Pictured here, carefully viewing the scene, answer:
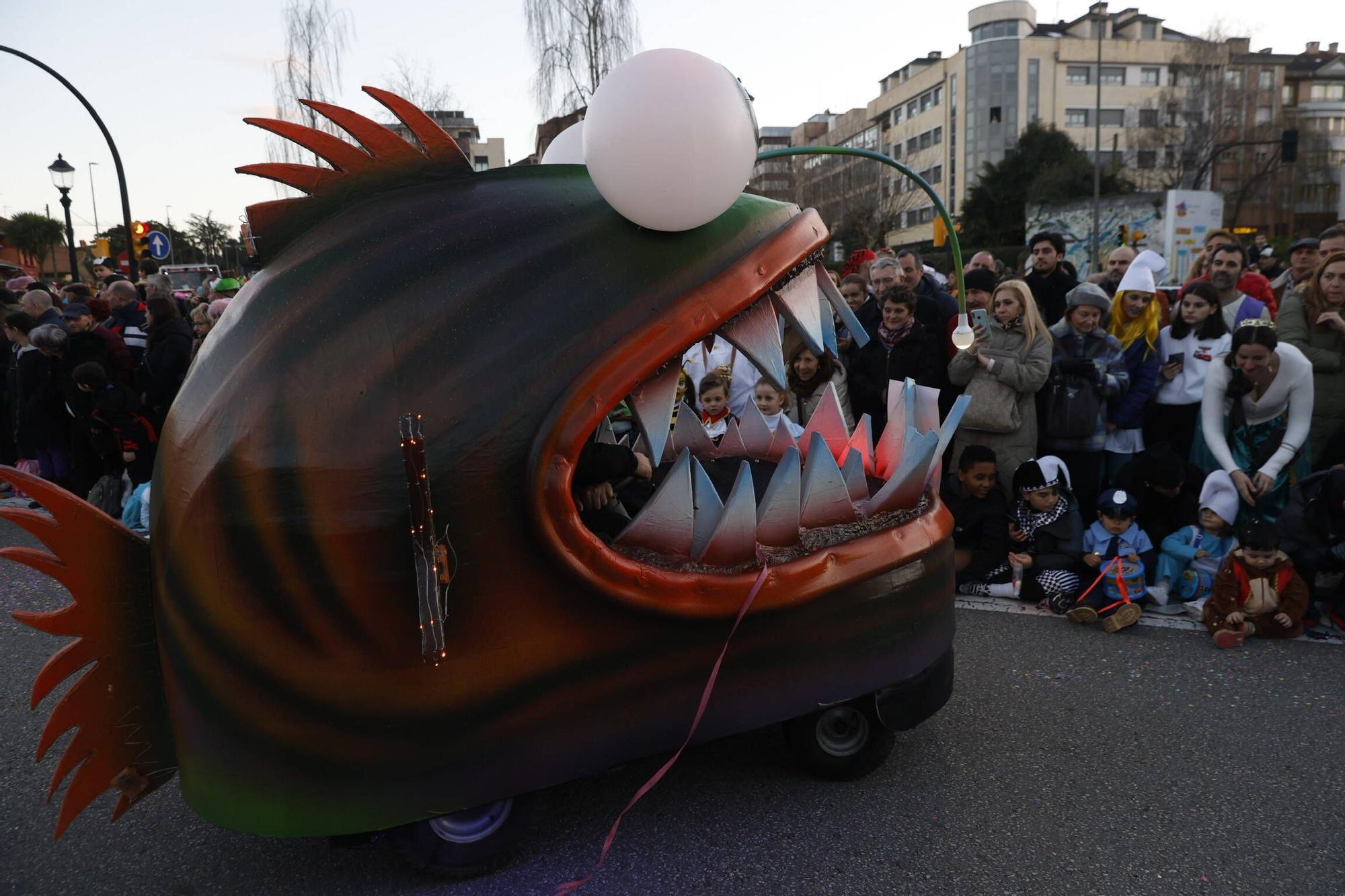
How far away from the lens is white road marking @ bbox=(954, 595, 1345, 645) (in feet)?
12.0

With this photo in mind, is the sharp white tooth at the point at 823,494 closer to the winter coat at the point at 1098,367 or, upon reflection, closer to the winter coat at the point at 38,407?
the winter coat at the point at 1098,367

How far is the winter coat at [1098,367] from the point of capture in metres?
4.55

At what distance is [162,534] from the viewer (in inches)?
72.7

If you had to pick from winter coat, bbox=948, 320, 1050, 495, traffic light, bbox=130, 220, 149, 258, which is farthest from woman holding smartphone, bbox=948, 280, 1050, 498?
traffic light, bbox=130, 220, 149, 258

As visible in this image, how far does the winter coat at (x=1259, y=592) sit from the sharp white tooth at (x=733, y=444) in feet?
7.42

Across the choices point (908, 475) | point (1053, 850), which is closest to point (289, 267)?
point (908, 475)

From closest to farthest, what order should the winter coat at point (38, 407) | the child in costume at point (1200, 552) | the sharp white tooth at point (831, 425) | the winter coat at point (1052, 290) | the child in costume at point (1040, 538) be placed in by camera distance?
1. the sharp white tooth at point (831, 425)
2. the child in costume at point (1200, 552)
3. the child in costume at point (1040, 538)
4. the winter coat at point (1052, 290)
5. the winter coat at point (38, 407)

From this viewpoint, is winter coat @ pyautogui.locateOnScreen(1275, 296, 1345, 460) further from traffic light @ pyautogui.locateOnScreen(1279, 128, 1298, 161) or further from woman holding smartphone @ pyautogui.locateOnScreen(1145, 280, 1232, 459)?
traffic light @ pyautogui.locateOnScreen(1279, 128, 1298, 161)

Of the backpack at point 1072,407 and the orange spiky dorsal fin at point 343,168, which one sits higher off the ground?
the orange spiky dorsal fin at point 343,168

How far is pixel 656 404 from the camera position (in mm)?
1949

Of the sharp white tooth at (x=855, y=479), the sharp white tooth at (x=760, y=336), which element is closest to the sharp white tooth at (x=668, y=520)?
the sharp white tooth at (x=760, y=336)

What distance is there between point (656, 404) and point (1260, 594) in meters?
3.16

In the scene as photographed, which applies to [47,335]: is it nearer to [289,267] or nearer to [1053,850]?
[289,267]

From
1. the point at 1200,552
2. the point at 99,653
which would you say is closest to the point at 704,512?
the point at 99,653
